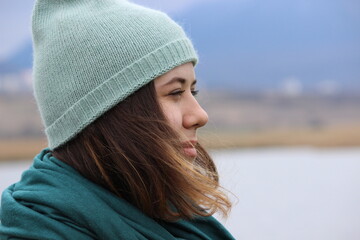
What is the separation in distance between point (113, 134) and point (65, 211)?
21 cm

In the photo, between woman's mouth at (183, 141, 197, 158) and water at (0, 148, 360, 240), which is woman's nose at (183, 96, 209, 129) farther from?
water at (0, 148, 360, 240)

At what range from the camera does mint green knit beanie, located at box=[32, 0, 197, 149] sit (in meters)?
1.30

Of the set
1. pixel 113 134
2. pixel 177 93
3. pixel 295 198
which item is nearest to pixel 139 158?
pixel 113 134

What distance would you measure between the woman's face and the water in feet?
7.04

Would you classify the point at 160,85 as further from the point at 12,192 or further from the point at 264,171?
the point at 264,171

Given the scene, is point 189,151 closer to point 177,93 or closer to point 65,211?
point 177,93

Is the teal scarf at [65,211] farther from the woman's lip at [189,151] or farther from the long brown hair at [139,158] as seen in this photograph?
the woman's lip at [189,151]

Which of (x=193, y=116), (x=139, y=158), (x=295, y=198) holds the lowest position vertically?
(x=139, y=158)

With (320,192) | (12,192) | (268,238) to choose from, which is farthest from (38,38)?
(320,192)

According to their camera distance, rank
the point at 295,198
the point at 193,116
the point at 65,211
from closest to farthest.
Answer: the point at 65,211
the point at 193,116
the point at 295,198

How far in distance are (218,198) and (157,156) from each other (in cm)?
21

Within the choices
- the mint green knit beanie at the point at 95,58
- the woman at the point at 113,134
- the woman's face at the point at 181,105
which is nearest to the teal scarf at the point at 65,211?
the woman at the point at 113,134

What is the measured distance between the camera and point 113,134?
4.24ft

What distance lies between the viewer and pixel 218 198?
138 cm
